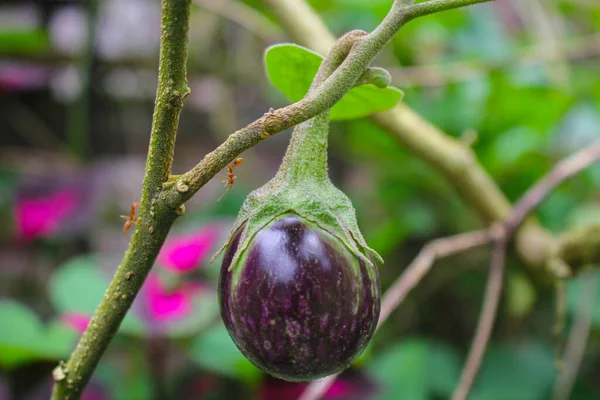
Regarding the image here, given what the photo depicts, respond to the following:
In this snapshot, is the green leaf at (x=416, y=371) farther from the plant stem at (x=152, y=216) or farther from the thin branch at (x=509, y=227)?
the plant stem at (x=152, y=216)

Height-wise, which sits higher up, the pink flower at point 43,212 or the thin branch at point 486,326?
the pink flower at point 43,212

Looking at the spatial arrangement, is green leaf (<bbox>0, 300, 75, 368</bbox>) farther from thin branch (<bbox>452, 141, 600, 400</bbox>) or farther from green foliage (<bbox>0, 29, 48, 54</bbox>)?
green foliage (<bbox>0, 29, 48, 54</bbox>)

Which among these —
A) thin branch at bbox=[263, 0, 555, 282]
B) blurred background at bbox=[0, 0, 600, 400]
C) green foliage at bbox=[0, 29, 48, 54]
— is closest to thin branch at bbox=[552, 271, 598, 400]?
blurred background at bbox=[0, 0, 600, 400]

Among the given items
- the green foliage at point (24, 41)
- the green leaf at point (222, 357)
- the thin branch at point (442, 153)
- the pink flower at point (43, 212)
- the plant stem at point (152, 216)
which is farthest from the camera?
the green foliage at point (24, 41)

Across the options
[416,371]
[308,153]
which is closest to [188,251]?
[416,371]

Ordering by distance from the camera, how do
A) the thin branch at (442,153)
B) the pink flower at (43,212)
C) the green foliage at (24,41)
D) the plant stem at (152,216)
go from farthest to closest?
1. the green foliage at (24,41)
2. the pink flower at (43,212)
3. the thin branch at (442,153)
4. the plant stem at (152,216)

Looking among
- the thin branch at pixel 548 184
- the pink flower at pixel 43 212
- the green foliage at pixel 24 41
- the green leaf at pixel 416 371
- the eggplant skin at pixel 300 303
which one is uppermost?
the green foliage at pixel 24 41

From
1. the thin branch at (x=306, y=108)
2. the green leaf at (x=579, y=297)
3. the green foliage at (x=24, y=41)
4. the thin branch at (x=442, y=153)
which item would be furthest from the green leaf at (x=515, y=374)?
the green foliage at (x=24, y=41)

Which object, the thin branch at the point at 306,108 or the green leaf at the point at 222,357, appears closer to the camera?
the thin branch at the point at 306,108
